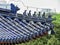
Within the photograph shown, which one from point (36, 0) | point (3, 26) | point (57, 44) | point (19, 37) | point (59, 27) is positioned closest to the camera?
point (19, 37)

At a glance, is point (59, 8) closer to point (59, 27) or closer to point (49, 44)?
point (59, 27)

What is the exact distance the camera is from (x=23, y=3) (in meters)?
11.4

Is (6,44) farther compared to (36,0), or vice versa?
(36,0)

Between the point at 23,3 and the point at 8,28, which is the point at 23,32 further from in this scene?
the point at 23,3

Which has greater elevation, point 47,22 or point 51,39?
point 47,22

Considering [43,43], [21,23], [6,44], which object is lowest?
[43,43]

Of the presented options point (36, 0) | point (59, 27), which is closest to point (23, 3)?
point (36, 0)

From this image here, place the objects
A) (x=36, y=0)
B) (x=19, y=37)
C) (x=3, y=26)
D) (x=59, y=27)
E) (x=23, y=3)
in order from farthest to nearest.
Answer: (x=36, y=0)
(x=23, y=3)
(x=59, y=27)
(x=3, y=26)
(x=19, y=37)

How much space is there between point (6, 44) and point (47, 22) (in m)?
0.62

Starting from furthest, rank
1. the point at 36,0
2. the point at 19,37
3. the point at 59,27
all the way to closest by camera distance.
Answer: the point at 36,0, the point at 59,27, the point at 19,37

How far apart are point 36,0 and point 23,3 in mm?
960

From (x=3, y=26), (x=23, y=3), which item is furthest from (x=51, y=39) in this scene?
(x=3, y=26)

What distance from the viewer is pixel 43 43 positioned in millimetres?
7961

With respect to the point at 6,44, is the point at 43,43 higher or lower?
lower
